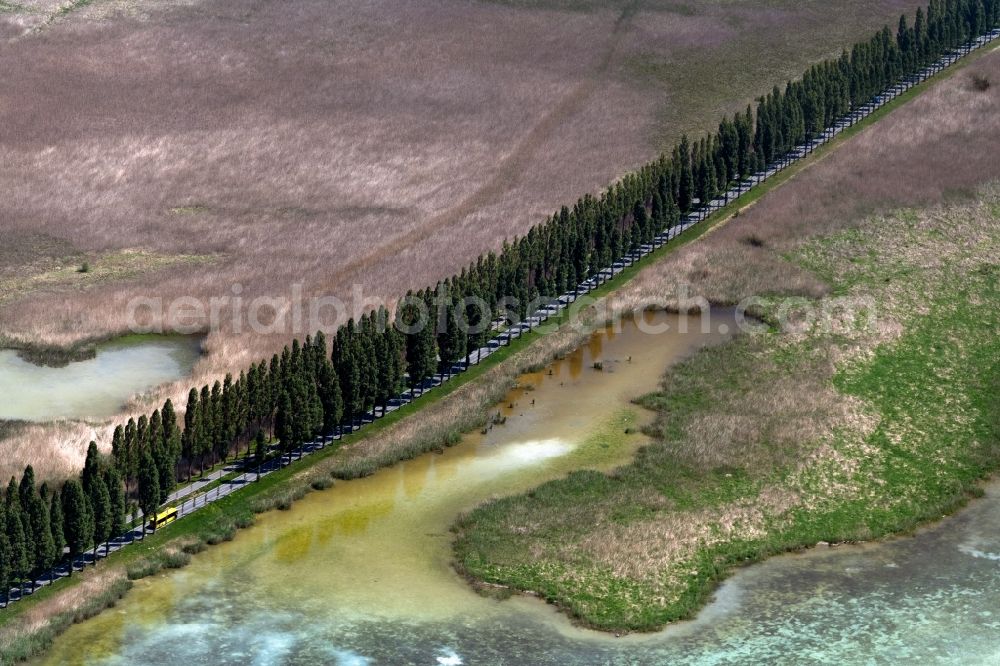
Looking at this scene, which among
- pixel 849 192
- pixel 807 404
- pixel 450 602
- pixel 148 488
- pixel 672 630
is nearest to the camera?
pixel 672 630

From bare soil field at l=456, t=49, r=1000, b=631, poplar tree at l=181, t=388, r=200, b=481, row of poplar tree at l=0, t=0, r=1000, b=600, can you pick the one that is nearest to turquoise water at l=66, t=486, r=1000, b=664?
bare soil field at l=456, t=49, r=1000, b=631

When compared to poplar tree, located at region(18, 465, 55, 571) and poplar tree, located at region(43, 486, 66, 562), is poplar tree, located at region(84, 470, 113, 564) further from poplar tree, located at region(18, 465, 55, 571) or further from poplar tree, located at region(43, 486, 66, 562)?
poplar tree, located at region(18, 465, 55, 571)

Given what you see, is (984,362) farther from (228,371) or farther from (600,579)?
(228,371)

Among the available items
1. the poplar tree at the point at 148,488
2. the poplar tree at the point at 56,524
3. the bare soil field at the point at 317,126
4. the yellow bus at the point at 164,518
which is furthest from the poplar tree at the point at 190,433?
the poplar tree at the point at 56,524

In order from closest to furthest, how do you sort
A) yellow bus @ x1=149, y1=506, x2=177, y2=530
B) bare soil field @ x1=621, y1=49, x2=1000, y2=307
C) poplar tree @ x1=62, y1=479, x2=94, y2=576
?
poplar tree @ x1=62, y1=479, x2=94, y2=576, yellow bus @ x1=149, y1=506, x2=177, y2=530, bare soil field @ x1=621, y1=49, x2=1000, y2=307

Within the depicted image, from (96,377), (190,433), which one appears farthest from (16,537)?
(96,377)

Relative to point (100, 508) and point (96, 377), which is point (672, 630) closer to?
point (100, 508)

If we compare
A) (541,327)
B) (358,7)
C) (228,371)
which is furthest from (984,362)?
(358,7)
